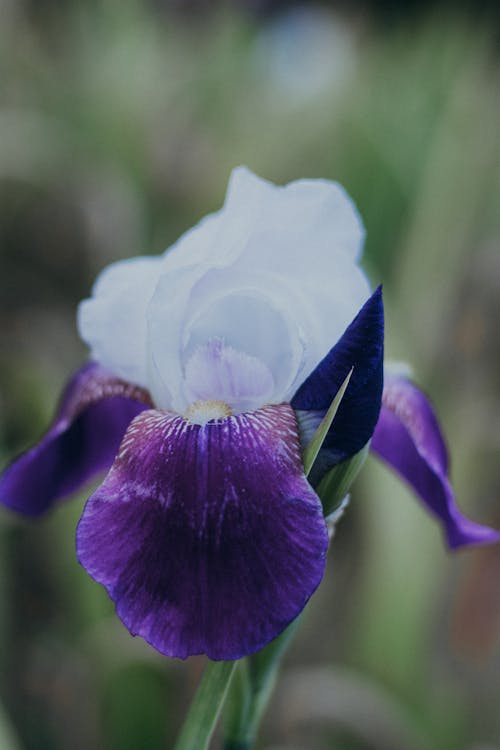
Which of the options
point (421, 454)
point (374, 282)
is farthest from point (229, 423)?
point (374, 282)

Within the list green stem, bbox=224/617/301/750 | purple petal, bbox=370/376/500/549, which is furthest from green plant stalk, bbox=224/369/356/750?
purple petal, bbox=370/376/500/549

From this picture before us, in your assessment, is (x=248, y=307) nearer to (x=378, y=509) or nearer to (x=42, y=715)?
(x=378, y=509)

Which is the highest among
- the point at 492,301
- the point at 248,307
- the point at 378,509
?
the point at 248,307

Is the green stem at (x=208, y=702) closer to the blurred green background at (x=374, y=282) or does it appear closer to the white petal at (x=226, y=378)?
the white petal at (x=226, y=378)

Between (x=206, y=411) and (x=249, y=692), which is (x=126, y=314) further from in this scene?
(x=249, y=692)

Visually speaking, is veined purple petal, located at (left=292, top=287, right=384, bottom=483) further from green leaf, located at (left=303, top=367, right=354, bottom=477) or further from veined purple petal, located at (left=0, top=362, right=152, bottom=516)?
veined purple petal, located at (left=0, top=362, right=152, bottom=516)

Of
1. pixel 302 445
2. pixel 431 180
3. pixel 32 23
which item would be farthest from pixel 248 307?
pixel 32 23
